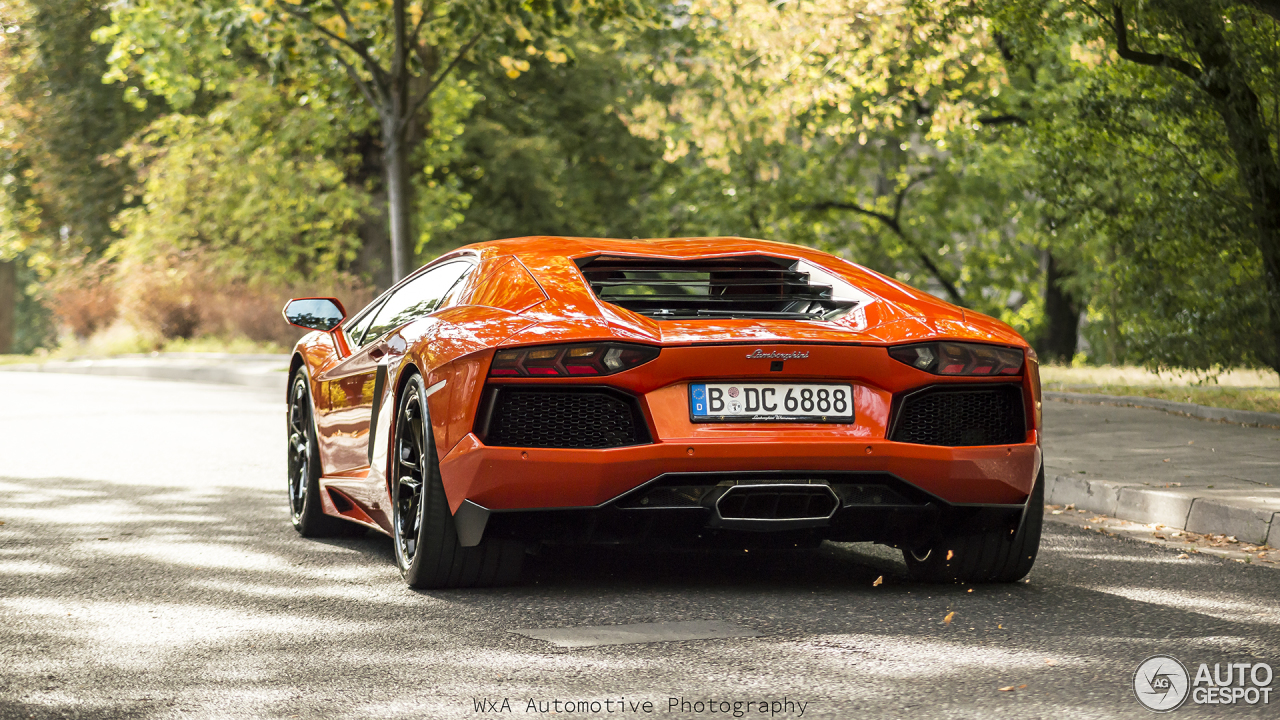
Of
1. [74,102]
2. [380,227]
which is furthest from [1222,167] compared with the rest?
[74,102]

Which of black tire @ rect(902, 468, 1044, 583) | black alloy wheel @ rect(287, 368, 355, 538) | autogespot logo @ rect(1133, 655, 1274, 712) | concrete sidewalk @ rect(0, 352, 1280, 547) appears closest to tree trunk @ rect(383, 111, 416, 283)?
concrete sidewalk @ rect(0, 352, 1280, 547)

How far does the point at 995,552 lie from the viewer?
539 cm

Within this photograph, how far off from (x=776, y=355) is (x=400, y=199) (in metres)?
14.9

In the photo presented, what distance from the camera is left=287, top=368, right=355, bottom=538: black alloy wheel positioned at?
266 inches

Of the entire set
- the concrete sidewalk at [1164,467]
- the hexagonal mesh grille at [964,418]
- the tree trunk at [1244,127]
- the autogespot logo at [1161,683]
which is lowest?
the concrete sidewalk at [1164,467]

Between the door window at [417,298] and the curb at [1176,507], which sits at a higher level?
the door window at [417,298]

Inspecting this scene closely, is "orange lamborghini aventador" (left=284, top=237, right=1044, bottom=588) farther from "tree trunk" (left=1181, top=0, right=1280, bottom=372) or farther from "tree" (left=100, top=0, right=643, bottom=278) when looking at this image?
"tree" (left=100, top=0, right=643, bottom=278)

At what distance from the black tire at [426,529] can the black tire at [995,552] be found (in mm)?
1566

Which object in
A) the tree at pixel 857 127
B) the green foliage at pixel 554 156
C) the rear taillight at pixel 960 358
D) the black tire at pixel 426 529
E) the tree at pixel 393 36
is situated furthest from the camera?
the green foliage at pixel 554 156

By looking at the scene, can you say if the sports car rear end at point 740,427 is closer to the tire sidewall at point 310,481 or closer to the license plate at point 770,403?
the license plate at point 770,403

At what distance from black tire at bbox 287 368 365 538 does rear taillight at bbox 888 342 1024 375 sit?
3003 millimetres

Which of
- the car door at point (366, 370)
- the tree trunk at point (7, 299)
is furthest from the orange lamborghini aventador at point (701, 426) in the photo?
the tree trunk at point (7, 299)

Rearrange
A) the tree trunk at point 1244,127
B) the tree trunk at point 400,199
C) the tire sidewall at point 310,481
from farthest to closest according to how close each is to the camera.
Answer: the tree trunk at point 400,199
the tree trunk at point 1244,127
the tire sidewall at point 310,481

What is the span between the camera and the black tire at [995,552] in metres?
5.36
